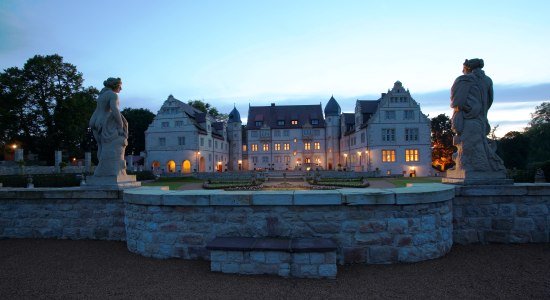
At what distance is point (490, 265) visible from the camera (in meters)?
5.98

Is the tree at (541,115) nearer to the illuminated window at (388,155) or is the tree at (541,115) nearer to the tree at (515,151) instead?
the tree at (515,151)

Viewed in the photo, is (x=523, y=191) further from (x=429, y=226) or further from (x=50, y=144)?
(x=50, y=144)

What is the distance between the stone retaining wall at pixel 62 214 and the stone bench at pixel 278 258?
376 cm

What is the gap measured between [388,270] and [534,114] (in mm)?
60678

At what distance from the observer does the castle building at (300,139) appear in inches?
1783

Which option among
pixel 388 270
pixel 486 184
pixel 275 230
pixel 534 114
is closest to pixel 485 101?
pixel 486 184

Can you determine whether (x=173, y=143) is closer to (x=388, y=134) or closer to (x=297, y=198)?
(x=388, y=134)

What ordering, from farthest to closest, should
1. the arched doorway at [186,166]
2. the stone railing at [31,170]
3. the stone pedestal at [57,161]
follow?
the arched doorway at [186,166], the stone pedestal at [57,161], the stone railing at [31,170]

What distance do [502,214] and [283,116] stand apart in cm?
5728

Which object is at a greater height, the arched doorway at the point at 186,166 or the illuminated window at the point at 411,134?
the illuminated window at the point at 411,134

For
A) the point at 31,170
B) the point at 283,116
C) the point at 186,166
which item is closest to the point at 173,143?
the point at 186,166

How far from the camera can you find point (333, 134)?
200 ft

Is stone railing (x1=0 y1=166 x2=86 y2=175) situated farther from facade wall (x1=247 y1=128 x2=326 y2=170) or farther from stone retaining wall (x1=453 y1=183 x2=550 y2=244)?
stone retaining wall (x1=453 y1=183 x2=550 y2=244)

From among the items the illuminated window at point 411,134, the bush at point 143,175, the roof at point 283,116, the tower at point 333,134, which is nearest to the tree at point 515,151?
the illuminated window at point 411,134
